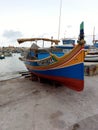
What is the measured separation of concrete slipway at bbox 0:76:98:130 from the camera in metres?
4.29

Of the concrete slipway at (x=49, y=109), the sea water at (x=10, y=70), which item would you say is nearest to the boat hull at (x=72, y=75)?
the concrete slipway at (x=49, y=109)

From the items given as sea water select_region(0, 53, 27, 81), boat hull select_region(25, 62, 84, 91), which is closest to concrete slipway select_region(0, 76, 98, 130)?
boat hull select_region(25, 62, 84, 91)

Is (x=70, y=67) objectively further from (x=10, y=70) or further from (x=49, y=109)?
(x=10, y=70)

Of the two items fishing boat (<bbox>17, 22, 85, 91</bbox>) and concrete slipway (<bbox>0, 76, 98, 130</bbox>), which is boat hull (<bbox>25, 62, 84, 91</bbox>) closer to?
fishing boat (<bbox>17, 22, 85, 91</bbox>)

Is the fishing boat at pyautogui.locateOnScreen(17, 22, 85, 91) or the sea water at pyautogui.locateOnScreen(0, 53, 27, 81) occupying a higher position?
the fishing boat at pyautogui.locateOnScreen(17, 22, 85, 91)

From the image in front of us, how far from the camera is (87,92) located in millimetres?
7082

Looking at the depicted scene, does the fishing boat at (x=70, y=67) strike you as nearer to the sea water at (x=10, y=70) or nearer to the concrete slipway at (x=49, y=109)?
the concrete slipway at (x=49, y=109)

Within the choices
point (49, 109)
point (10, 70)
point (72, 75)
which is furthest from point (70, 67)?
point (10, 70)

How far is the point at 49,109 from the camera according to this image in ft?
17.5

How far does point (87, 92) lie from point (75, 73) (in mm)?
1389

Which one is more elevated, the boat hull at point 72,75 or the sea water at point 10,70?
the boat hull at point 72,75

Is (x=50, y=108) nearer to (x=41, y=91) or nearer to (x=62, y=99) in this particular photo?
(x=62, y=99)

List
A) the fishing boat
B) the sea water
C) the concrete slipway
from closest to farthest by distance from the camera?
the concrete slipway, the fishing boat, the sea water

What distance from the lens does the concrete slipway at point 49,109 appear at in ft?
14.1
